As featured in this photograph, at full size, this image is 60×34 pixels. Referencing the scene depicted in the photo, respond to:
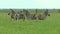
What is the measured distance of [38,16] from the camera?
21.5 meters

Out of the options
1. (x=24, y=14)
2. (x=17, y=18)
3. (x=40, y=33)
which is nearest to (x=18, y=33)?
(x=40, y=33)

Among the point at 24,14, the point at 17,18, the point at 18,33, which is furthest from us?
the point at 24,14

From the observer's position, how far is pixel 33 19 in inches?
842

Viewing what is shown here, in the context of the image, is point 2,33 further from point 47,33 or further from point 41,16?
point 41,16

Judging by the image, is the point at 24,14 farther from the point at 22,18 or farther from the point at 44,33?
the point at 44,33

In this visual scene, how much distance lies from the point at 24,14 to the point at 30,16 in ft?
2.48

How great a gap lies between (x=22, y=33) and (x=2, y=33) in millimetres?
1096

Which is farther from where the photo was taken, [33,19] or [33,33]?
[33,19]

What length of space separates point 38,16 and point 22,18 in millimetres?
1618

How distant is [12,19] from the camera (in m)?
21.1

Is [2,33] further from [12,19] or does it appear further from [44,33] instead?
[12,19]

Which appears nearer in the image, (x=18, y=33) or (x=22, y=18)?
(x=18, y=33)

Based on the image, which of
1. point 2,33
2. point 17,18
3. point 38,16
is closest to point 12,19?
point 17,18

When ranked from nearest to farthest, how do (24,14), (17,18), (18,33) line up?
1. (18,33)
2. (17,18)
3. (24,14)
